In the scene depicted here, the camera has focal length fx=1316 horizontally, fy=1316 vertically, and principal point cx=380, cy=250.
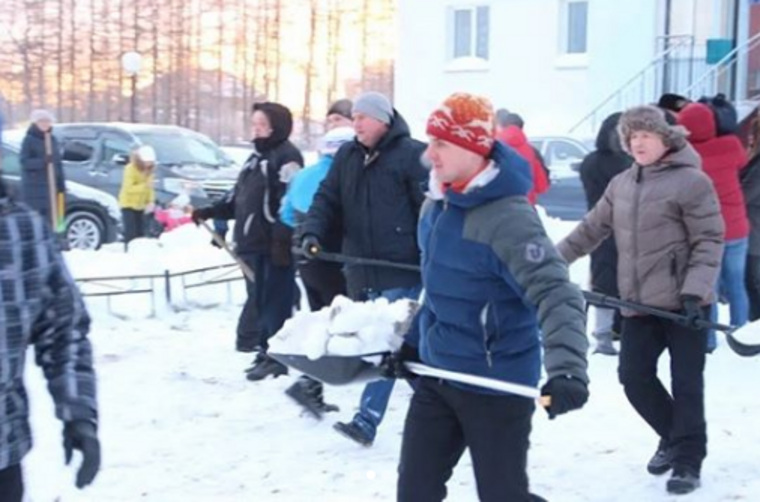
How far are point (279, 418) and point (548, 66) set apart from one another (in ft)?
64.7

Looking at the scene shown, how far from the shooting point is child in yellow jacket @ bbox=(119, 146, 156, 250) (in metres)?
15.0

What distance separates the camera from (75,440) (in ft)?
10.4

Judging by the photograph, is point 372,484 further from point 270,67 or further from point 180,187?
point 270,67

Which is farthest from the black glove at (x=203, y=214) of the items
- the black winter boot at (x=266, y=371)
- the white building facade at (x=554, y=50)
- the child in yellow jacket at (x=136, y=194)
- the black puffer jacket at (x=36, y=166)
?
the white building facade at (x=554, y=50)

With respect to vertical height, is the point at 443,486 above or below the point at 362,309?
below


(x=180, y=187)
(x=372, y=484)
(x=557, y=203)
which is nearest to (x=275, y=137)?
(x=372, y=484)

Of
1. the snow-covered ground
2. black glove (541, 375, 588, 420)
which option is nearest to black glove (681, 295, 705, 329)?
the snow-covered ground

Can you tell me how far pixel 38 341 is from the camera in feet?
10.6

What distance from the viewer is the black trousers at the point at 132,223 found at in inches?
592

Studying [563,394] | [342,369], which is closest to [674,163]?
[342,369]

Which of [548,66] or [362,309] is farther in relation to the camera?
[548,66]

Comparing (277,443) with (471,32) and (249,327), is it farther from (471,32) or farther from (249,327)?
(471,32)

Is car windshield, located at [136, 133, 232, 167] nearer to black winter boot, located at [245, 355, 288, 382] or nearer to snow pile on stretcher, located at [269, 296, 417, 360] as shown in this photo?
black winter boot, located at [245, 355, 288, 382]

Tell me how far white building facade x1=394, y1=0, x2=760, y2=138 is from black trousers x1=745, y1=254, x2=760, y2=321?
1280 centimetres
